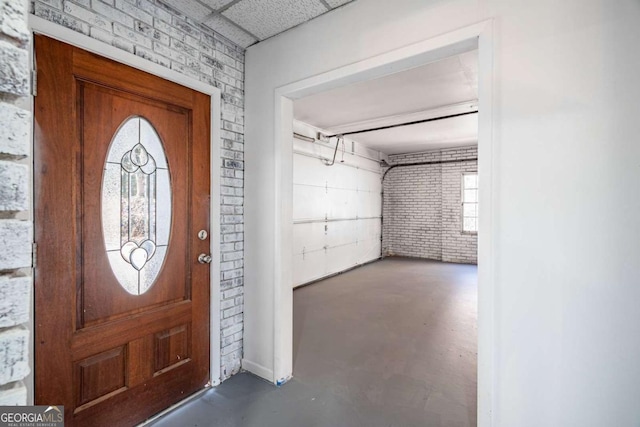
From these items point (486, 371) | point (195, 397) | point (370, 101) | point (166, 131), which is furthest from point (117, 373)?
point (370, 101)

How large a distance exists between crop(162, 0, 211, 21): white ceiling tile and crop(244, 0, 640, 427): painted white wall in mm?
1469

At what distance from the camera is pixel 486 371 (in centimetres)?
148

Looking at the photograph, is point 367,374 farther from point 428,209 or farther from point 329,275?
point 428,209

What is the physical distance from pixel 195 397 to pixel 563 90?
9.20 ft

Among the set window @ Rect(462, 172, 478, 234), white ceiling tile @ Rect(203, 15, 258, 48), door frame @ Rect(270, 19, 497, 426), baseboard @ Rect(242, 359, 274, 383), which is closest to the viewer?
door frame @ Rect(270, 19, 497, 426)

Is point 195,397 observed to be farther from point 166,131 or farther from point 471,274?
point 471,274

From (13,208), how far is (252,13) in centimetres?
199

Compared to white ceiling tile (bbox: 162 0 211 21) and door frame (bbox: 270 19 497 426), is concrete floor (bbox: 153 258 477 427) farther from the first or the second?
white ceiling tile (bbox: 162 0 211 21)

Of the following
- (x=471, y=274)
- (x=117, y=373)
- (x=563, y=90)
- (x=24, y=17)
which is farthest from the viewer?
(x=471, y=274)

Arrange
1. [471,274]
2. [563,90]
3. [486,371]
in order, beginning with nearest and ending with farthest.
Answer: [563,90]
[486,371]
[471,274]

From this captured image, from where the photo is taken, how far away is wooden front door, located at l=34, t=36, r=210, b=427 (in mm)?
1499

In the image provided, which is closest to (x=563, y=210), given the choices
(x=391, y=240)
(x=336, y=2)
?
(x=336, y=2)

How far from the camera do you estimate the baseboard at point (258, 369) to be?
234 centimetres

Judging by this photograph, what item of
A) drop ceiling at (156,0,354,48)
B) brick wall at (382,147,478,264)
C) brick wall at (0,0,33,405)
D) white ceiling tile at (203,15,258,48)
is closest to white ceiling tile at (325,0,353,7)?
drop ceiling at (156,0,354,48)
